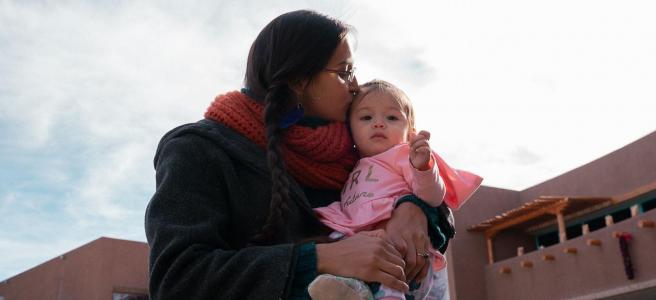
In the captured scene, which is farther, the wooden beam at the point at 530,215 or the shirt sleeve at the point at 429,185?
the wooden beam at the point at 530,215

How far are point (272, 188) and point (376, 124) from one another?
25.1 inches

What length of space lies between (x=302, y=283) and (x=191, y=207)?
1.10 ft

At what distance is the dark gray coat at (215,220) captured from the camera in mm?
1705

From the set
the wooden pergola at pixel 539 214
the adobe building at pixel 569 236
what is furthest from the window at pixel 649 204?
the wooden pergola at pixel 539 214

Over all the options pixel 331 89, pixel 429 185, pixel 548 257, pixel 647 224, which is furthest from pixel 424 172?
pixel 548 257

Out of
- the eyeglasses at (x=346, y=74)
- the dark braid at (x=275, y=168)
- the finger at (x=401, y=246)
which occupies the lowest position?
the finger at (x=401, y=246)

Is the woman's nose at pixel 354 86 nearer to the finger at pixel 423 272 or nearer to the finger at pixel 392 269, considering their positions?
the finger at pixel 423 272

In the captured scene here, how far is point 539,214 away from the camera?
55.2ft

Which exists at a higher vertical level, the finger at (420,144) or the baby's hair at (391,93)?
the baby's hair at (391,93)

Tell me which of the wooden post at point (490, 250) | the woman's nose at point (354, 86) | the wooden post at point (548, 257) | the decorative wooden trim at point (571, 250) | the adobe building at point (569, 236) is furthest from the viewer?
the wooden post at point (490, 250)

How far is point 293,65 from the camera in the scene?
7.13 ft

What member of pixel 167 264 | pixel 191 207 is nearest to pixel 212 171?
pixel 191 207

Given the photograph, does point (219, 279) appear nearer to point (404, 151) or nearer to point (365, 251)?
point (365, 251)

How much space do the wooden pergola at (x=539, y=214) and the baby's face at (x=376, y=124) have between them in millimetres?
13968
